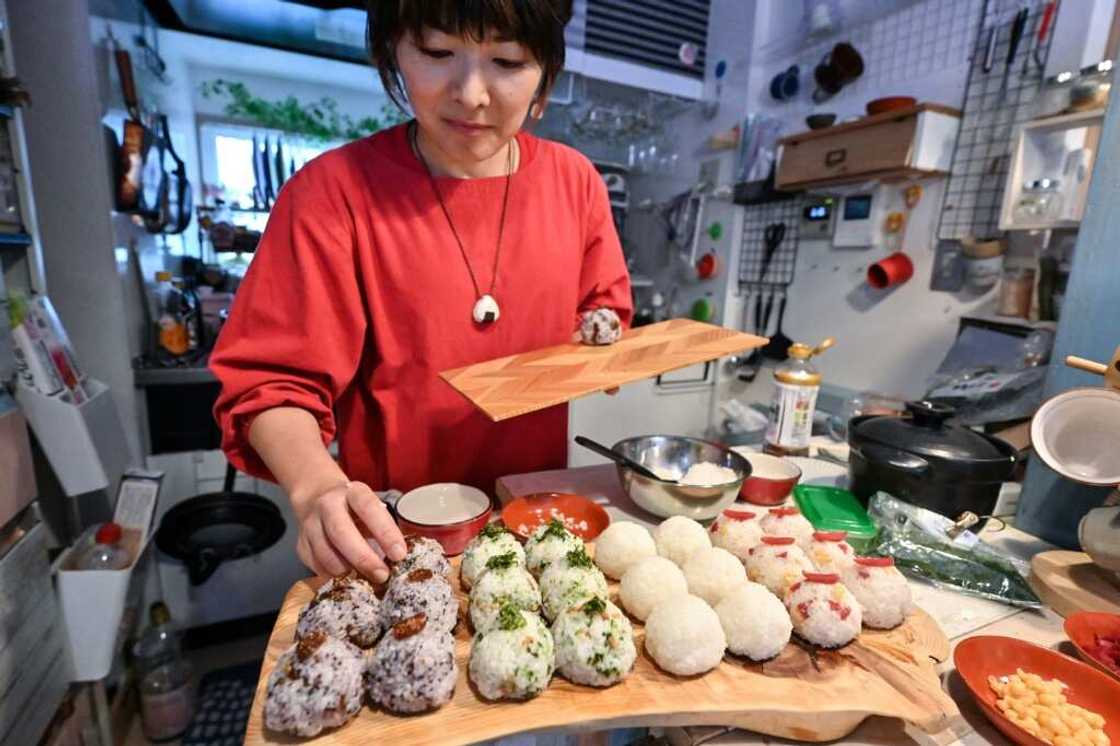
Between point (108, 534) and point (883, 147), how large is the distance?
2.66 metres

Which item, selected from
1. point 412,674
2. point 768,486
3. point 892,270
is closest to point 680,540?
point 768,486

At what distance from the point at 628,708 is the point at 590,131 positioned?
10.0 ft

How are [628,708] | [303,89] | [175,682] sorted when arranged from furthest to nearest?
1. [303,89]
2. [175,682]
3. [628,708]

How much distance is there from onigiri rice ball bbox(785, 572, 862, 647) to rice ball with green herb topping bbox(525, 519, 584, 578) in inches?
11.4

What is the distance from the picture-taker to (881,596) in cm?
67

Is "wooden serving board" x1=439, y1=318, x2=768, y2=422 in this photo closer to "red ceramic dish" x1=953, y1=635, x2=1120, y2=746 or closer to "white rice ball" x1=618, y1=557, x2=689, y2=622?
"white rice ball" x1=618, y1=557, x2=689, y2=622

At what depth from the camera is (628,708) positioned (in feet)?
1.84

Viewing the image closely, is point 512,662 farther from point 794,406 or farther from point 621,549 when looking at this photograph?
point 794,406

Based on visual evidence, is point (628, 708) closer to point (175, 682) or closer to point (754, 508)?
point (754, 508)

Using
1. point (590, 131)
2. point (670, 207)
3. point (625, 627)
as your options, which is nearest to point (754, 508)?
point (625, 627)

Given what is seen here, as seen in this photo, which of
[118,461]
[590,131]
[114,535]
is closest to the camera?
[114,535]

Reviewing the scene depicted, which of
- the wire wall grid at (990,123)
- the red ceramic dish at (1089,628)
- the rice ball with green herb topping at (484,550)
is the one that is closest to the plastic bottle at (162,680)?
the rice ball with green herb topping at (484,550)

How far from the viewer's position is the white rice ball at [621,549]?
776 mm

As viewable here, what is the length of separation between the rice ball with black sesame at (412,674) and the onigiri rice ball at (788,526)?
0.50m
